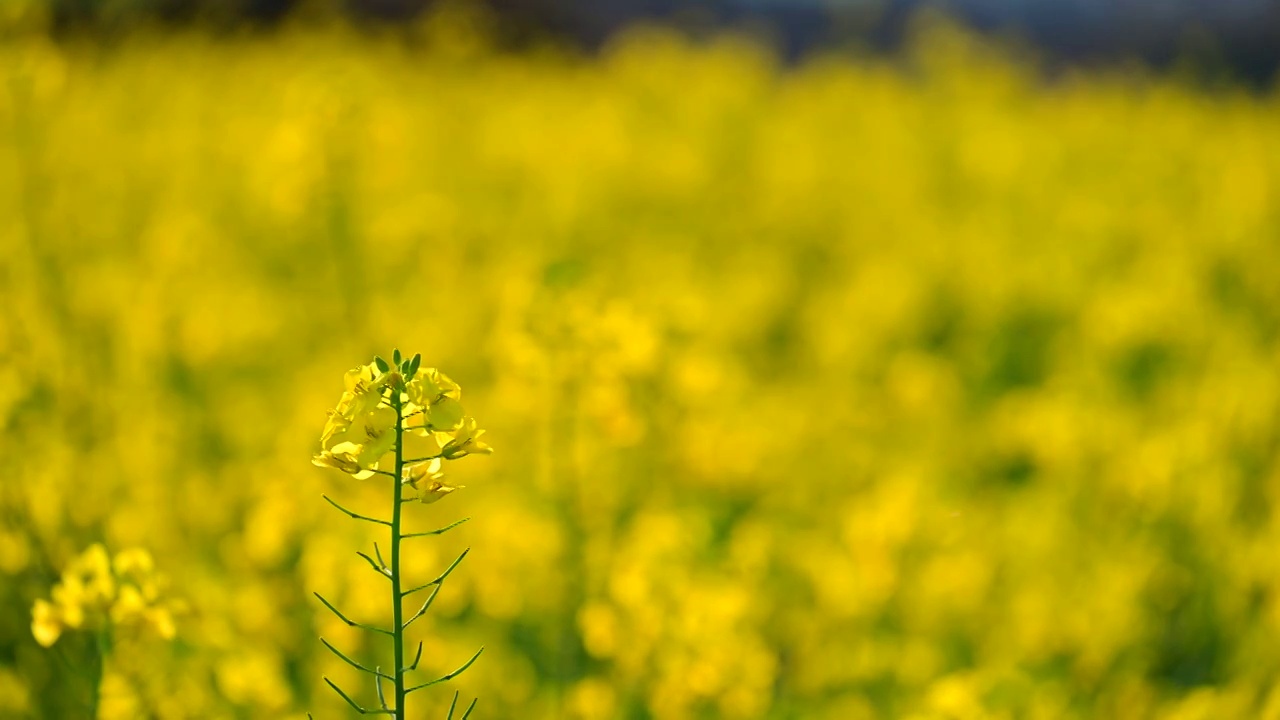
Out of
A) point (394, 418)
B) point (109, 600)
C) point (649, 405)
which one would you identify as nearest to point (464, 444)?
point (394, 418)

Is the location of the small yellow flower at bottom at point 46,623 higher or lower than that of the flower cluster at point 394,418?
higher

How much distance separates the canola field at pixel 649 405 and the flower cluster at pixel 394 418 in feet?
1.65

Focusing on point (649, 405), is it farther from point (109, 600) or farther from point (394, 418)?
point (394, 418)

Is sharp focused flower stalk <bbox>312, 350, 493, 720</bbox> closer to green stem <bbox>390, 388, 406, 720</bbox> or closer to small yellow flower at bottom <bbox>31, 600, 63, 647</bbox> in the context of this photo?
green stem <bbox>390, 388, 406, 720</bbox>

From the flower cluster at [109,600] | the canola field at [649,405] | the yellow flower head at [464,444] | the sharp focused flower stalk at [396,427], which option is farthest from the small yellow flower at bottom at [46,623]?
the yellow flower head at [464,444]

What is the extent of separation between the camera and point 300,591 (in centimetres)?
245

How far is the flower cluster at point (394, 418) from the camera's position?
1.02 m

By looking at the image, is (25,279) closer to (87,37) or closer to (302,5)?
(87,37)

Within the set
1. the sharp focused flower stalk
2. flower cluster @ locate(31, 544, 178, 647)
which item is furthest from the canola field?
the sharp focused flower stalk

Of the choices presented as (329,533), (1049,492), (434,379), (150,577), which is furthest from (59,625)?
(1049,492)

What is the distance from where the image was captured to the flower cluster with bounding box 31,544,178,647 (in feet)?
4.52

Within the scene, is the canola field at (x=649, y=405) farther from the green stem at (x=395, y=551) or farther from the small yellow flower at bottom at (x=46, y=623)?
the green stem at (x=395, y=551)

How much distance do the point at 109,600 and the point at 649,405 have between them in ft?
4.73

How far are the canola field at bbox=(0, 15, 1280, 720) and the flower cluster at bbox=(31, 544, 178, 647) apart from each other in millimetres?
49
